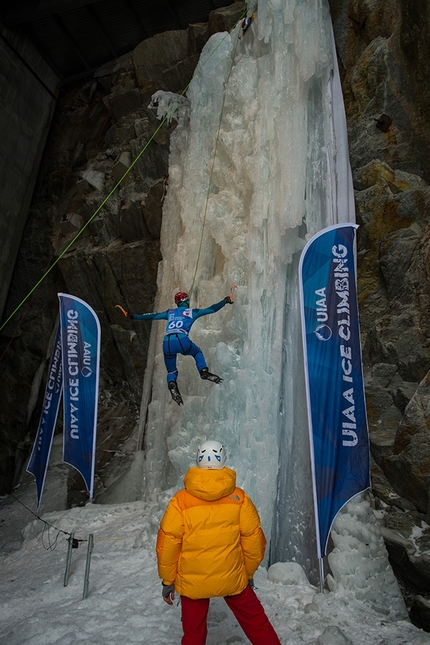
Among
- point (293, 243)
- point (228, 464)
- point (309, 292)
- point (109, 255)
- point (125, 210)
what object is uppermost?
point (125, 210)

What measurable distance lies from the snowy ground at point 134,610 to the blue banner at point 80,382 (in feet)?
3.05

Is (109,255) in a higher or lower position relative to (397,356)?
higher

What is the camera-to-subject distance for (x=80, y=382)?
223 inches

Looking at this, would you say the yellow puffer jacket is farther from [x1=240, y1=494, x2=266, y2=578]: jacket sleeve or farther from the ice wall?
the ice wall

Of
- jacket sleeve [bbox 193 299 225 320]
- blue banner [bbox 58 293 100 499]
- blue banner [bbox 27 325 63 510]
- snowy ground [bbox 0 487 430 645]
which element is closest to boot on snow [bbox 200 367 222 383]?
jacket sleeve [bbox 193 299 225 320]

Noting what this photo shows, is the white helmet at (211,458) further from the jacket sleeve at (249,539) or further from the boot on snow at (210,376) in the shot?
the boot on snow at (210,376)

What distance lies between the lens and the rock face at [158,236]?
4.38m

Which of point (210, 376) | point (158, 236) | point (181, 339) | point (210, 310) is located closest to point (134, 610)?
point (210, 376)

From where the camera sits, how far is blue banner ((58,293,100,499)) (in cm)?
541

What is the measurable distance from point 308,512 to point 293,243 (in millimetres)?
2828

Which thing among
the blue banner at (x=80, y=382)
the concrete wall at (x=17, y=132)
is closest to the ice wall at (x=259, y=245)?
the blue banner at (x=80, y=382)

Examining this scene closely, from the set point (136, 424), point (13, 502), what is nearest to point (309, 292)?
point (136, 424)

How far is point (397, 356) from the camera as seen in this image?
15.6 feet

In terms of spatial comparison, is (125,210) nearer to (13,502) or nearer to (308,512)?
(13,502)
